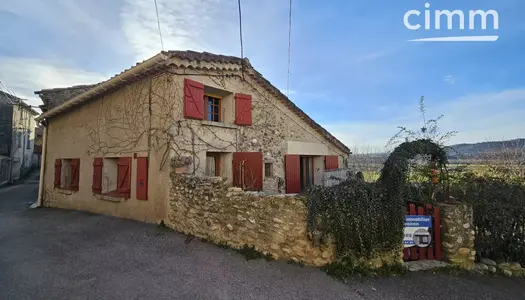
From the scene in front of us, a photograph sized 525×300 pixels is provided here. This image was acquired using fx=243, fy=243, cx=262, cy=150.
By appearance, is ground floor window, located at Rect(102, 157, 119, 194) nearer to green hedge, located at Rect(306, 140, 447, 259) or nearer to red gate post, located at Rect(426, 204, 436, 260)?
green hedge, located at Rect(306, 140, 447, 259)

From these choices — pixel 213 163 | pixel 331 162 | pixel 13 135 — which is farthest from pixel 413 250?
pixel 13 135

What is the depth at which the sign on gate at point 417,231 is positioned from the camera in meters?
4.38

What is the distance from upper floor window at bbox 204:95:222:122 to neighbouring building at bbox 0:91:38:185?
20.8 metres

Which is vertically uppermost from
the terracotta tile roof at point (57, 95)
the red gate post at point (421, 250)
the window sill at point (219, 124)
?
the terracotta tile roof at point (57, 95)

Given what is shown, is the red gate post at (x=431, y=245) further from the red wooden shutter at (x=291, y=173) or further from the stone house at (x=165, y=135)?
the red wooden shutter at (x=291, y=173)

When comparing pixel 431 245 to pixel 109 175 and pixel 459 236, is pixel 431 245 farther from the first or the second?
pixel 109 175

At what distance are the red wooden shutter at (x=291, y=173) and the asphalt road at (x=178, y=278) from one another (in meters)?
5.29

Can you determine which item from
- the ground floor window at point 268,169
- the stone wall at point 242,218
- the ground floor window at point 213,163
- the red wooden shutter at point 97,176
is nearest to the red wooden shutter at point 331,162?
the ground floor window at point 268,169

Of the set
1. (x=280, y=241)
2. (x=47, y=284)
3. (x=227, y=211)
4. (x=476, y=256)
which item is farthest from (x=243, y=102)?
(x=476, y=256)

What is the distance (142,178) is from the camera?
22.2ft

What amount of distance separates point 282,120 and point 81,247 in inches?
303

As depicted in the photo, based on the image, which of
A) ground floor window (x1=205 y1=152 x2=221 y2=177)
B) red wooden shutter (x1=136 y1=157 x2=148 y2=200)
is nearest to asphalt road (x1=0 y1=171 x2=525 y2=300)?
red wooden shutter (x1=136 y1=157 x2=148 y2=200)

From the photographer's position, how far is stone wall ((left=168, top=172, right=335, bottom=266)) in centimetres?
414

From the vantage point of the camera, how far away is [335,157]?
1266cm
